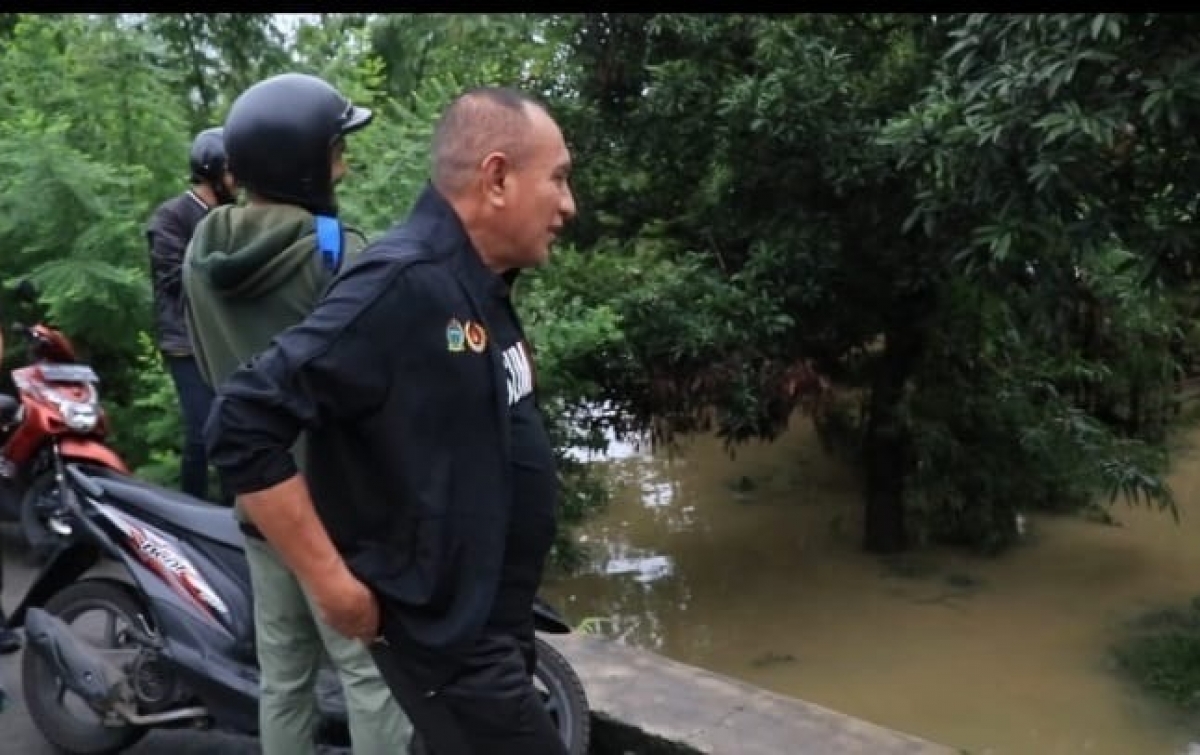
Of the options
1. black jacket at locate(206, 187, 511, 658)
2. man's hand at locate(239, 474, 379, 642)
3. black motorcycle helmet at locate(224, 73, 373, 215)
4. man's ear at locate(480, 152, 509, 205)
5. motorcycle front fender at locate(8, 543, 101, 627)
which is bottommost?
motorcycle front fender at locate(8, 543, 101, 627)

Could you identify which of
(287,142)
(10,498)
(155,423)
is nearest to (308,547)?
(287,142)

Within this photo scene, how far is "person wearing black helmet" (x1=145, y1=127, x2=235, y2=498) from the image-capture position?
466 cm

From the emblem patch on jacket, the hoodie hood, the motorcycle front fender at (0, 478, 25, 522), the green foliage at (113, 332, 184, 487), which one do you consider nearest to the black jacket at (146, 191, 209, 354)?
the green foliage at (113, 332, 184, 487)

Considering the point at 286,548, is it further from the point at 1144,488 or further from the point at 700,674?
the point at 1144,488

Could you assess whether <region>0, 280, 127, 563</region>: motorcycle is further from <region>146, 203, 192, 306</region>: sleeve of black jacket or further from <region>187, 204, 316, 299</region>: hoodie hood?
<region>187, 204, 316, 299</region>: hoodie hood

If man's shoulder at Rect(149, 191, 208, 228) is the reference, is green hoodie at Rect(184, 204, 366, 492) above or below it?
below

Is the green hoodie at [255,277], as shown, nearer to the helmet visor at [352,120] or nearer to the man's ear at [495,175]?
the helmet visor at [352,120]

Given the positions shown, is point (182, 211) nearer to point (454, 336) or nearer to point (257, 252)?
point (257, 252)

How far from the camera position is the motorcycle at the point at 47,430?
173 inches

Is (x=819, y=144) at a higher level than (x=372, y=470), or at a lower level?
higher

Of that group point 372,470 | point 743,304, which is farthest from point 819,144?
point 372,470

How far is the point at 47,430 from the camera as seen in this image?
14.7 feet

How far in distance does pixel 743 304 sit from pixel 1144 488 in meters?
2.07

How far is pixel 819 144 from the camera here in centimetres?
682
